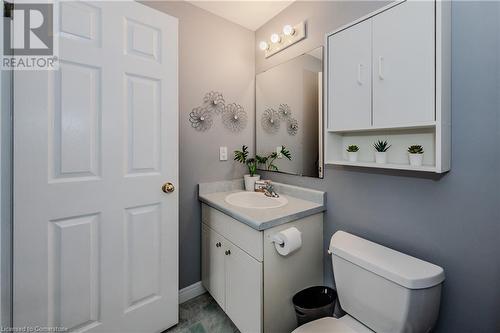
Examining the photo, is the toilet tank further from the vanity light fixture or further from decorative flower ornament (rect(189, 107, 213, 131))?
the vanity light fixture

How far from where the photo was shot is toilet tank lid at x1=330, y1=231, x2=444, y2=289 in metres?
0.91

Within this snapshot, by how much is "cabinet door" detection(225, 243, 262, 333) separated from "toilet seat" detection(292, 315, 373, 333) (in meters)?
0.26

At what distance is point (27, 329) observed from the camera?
3.33 ft

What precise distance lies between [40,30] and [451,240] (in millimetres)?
2163

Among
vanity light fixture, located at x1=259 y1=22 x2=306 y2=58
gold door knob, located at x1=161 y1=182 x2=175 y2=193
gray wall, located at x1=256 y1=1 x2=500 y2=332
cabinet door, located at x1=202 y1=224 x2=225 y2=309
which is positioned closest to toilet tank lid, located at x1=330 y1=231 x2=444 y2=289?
gray wall, located at x1=256 y1=1 x2=500 y2=332

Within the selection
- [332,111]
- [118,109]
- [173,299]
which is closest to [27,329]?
[173,299]

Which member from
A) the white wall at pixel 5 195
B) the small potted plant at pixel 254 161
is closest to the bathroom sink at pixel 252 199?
the small potted plant at pixel 254 161

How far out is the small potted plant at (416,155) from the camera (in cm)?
106

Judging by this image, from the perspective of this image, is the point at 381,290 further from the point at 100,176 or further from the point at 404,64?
the point at 100,176

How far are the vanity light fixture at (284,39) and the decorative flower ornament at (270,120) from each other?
50 centimetres

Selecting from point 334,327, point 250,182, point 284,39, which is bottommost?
point 334,327

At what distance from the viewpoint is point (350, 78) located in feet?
4.07

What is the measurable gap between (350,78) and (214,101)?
1056 mm

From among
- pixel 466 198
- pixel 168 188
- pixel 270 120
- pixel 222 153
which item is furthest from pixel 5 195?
pixel 466 198
